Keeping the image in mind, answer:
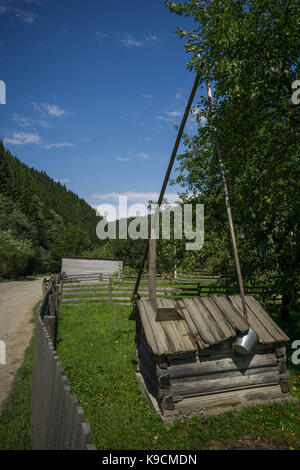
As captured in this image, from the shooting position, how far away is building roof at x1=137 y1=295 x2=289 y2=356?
5.16 metres

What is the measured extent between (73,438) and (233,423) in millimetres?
3887

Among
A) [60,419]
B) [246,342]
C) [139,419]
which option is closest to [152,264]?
[246,342]

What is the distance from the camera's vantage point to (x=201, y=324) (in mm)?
5578

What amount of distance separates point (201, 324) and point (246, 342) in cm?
91

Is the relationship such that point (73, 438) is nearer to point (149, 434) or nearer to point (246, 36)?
point (149, 434)

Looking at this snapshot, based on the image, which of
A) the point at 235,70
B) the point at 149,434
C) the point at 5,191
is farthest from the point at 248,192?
the point at 5,191

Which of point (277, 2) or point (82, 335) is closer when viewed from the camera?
point (277, 2)

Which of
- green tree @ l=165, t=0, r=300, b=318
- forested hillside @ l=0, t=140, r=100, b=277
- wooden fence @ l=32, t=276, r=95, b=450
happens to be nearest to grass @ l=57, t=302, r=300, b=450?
wooden fence @ l=32, t=276, r=95, b=450

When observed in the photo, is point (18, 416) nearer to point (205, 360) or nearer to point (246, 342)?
point (205, 360)

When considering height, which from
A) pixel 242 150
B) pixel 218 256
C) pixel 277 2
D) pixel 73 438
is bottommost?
pixel 73 438

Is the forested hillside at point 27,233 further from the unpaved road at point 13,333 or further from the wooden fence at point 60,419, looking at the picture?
the wooden fence at point 60,419

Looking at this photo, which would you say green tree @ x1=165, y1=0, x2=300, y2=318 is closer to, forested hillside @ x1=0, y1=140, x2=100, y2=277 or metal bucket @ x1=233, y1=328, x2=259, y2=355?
metal bucket @ x1=233, y1=328, x2=259, y2=355

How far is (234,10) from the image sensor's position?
712 cm
